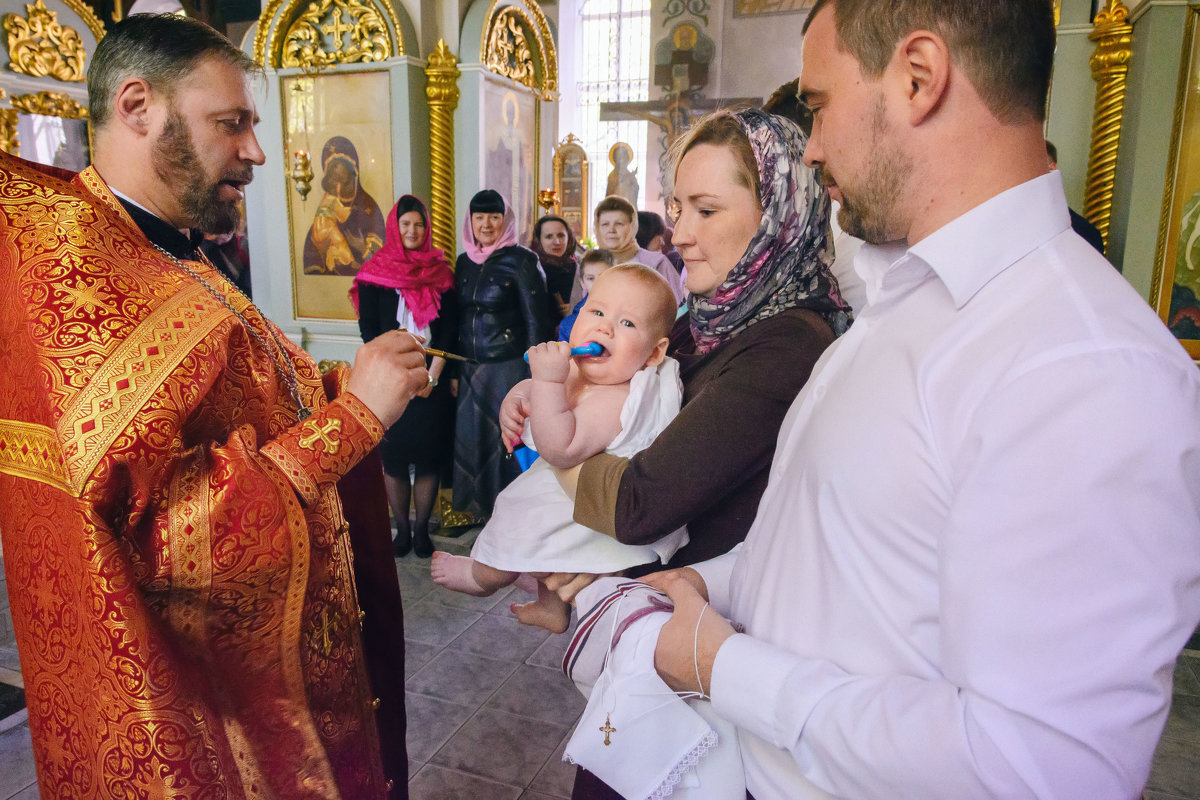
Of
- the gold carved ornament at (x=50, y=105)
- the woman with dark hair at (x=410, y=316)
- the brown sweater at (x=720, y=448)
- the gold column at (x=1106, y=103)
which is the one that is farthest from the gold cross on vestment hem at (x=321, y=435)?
the gold column at (x=1106, y=103)

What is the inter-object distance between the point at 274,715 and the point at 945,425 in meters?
1.29

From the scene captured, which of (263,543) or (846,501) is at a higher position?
(846,501)

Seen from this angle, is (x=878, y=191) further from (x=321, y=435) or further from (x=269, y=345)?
(x=269, y=345)

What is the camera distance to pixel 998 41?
2.70 ft

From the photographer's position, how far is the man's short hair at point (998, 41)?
0.82m

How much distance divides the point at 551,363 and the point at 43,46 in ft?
14.6

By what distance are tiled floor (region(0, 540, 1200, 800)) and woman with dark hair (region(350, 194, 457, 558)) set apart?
64 cm

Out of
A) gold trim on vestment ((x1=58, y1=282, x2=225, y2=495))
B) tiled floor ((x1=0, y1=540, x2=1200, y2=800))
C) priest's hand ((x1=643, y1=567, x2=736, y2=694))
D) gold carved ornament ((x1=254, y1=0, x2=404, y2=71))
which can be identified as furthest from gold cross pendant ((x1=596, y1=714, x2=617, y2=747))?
gold carved ornament ((x1=254, y1=0, x2=404, y2=71))

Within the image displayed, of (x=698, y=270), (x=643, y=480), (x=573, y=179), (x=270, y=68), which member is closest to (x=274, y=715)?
(x=643, y=480)

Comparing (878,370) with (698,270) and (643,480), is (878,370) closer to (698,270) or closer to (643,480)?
(643,480)

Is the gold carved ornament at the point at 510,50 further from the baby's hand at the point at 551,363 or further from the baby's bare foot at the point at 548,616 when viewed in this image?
the baby's bare foot at the point at 548,616

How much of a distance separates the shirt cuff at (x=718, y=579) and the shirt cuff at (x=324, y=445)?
66 cm

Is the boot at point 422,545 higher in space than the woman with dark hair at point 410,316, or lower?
lower

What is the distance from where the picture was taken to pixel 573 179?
1287 centimetres
